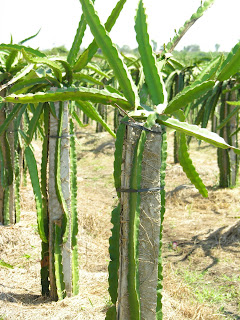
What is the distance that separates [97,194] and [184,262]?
8.84ft

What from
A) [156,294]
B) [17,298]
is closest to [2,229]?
[17,298]

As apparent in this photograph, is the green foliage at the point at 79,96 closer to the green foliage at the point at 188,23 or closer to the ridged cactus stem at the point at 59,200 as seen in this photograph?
the green foliage at the point at 188,23

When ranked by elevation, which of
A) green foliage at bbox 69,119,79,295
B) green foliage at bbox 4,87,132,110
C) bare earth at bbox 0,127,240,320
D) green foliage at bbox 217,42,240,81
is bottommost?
bare earth at bbox 0,127,240,320

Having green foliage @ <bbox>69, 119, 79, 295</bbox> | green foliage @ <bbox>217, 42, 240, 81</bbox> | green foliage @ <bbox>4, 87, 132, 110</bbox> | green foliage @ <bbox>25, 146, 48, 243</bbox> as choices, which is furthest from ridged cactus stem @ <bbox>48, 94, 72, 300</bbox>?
green foliage @ <bbox>217, 42, 240, 81</bbox>

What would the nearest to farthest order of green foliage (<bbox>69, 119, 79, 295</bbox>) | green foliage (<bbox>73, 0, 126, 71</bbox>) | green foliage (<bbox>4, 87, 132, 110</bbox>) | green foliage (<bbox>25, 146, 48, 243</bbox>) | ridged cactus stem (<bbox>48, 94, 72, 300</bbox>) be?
green foliage (<bbox>4, 87, 132, 110</bbox>), green foliage (<bbox>73, 0, 126, 71</bbox>), green foliage (<bbox>25, 146, 48, 243</bbox>), ridged cactus stem (<bbox>48, 94, 72, 300</bbox>), green foliage (<bbox>69, 119, 79, 295</bbox>)

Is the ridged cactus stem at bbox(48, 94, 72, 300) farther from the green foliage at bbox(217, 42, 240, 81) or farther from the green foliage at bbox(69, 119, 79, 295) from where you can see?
the green foliage at bbox(217, 42, 240, 81)

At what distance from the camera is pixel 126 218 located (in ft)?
5.18

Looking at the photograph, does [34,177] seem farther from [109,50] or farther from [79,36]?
[109,50]

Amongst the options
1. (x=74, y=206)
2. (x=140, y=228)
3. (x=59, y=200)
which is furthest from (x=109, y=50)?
(x=74, y=206)

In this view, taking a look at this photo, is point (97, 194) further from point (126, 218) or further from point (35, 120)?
point (126, 218)

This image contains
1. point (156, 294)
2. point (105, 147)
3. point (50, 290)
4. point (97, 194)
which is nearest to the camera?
point (156, 294)

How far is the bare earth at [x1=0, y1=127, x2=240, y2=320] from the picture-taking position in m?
2.47

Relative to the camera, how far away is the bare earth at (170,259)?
2.47 m

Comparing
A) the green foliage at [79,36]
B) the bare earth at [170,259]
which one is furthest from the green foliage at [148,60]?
the bare earth at [170,259]
